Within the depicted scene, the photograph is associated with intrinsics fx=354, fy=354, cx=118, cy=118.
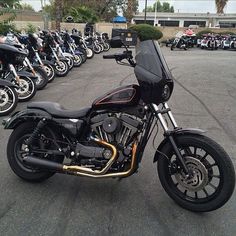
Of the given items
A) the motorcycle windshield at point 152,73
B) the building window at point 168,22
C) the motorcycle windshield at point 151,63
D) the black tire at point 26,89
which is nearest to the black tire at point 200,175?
the motorcycle windshield at point 152,73

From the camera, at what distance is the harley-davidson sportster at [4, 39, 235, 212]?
128 inches

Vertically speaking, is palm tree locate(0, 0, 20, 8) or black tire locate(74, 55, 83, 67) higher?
palm tree locate(0, 0, 20, 8)

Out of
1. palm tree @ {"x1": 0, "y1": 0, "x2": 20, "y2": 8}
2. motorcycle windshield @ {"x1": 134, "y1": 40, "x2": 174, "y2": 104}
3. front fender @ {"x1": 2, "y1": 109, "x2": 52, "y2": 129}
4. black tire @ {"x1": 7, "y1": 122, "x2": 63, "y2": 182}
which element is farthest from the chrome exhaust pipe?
palm tree @ {"x1": 0, "y1": 0, "x2": 20, "y2": 8}

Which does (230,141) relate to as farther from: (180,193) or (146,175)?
(180,193)

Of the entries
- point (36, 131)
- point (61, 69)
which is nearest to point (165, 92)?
point (36, 131)

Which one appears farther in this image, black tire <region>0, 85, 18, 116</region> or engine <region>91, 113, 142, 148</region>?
black tire <region>0, 85, 18, 116</region>

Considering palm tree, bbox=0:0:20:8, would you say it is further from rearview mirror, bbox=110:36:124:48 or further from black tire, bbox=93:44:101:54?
rearview mirror, bbox=110:36:124:48

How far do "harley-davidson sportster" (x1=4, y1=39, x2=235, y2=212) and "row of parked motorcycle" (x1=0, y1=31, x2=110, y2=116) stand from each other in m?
2.93

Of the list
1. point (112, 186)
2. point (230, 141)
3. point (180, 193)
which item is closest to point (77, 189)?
point (112, 186)

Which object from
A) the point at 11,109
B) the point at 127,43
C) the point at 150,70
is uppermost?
the point at 127,43

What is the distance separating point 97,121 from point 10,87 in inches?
140

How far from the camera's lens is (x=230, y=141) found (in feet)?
17.6

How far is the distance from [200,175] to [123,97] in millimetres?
1036

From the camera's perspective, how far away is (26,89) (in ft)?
25.1
